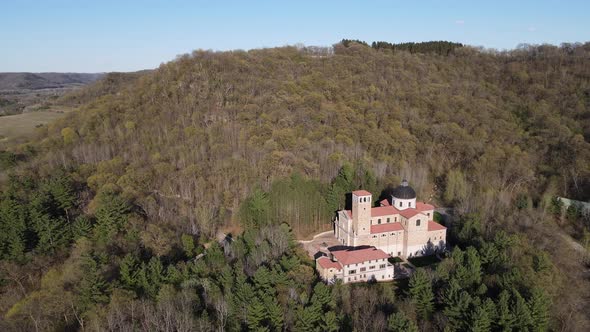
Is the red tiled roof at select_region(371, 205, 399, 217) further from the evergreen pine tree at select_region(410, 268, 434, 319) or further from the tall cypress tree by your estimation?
the tall cypress tree

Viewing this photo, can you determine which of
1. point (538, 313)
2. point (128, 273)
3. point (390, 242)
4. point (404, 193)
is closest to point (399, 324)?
point (538, 313)

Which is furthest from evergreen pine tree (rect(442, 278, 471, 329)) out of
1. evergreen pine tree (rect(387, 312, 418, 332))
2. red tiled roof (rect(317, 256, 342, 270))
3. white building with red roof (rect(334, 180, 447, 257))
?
white building with red roof (rect(334, 180, 447, 257))

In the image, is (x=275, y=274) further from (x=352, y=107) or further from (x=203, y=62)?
(x=203, y=62)

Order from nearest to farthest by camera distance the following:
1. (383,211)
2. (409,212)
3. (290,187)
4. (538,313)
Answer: (538,313)
(409,212)
(383,211)
(290,187)

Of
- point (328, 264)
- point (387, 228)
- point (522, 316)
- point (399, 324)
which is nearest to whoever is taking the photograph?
point (399, 324)

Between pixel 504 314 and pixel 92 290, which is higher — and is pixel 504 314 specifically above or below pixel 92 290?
→ below

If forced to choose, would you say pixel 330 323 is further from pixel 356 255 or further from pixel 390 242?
pixel 390 242

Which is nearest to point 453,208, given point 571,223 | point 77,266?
point 571,223
